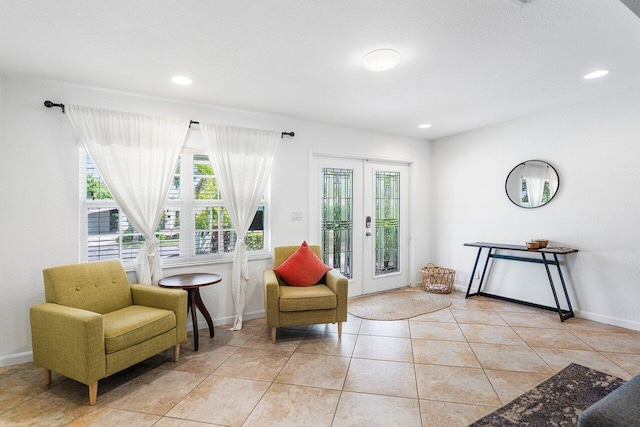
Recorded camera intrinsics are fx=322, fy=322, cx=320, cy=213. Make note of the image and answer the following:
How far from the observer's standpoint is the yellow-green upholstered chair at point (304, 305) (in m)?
3.03

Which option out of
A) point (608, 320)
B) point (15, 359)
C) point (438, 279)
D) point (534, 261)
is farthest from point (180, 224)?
point (608, 320)

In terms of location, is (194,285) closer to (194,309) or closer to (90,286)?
(194,309)

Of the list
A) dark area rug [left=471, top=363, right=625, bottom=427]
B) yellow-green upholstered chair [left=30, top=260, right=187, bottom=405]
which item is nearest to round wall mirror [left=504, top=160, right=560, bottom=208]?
dark area rug [left=471, top=363, right=625, bottom=427]

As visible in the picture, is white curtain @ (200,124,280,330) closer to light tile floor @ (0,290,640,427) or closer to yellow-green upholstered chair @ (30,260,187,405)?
light tile floor @ (0,290,640,427)

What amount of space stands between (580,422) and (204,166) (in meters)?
3.54

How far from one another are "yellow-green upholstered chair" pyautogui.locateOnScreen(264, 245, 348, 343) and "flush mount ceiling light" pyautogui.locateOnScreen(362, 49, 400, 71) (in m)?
1.92

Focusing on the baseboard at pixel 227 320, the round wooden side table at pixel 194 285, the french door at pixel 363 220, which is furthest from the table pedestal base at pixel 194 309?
the french door at pixel 363 220

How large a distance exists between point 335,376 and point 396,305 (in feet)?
6.41

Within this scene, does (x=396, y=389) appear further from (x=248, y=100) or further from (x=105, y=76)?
(x=105, y=76)

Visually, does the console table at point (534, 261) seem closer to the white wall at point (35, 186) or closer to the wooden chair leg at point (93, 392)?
the white wall at point (35, 186)

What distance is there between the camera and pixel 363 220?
473 cm

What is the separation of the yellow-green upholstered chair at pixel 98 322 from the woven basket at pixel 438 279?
353cm

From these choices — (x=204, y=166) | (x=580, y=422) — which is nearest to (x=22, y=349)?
(x=204, y=166)

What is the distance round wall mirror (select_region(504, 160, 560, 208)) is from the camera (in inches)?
154
